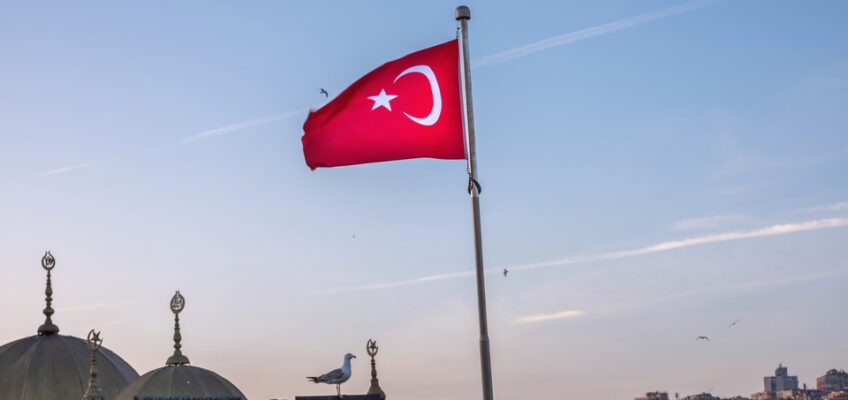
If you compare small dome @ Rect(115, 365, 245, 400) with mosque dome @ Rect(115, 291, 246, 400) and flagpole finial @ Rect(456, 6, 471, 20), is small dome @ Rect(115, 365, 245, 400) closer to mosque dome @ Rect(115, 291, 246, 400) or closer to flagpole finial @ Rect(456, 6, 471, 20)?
mosque dome @ Rect(115, 291, 246, 400)

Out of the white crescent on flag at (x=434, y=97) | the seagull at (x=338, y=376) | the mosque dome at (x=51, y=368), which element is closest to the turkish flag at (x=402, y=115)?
the white crescent on flag at (x=434, y=97)

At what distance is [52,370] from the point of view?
4991 centimetres

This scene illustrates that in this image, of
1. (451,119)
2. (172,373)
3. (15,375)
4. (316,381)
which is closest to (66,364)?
(15,375)

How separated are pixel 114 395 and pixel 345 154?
78.4 feet

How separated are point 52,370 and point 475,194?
2792 cm

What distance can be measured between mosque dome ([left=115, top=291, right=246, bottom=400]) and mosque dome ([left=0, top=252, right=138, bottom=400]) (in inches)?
243

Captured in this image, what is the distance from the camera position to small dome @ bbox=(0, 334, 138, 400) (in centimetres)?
4912

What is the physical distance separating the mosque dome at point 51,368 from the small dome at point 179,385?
6214mm

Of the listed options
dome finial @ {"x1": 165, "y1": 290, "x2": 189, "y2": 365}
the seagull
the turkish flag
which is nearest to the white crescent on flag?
the turkish flag

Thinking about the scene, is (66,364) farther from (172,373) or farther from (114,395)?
(172,373)

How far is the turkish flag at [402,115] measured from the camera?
28703 millimetres

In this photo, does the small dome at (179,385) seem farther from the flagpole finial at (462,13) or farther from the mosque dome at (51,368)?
the flagpole finial at (462,13)

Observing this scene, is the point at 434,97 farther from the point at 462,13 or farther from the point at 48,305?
the point at 48,305

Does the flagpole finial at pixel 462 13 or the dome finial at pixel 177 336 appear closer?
the flagpole finial at pixel 462 13
